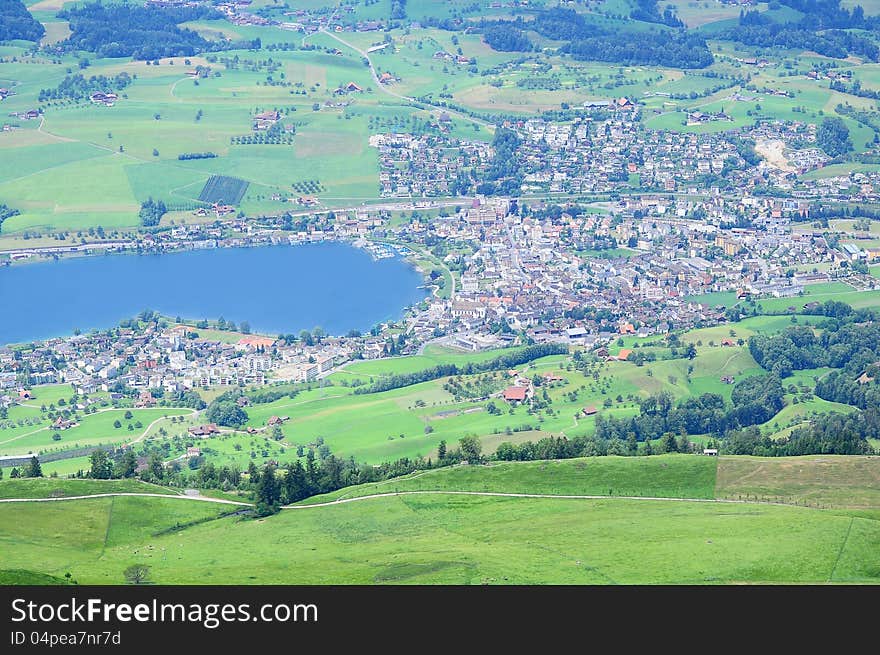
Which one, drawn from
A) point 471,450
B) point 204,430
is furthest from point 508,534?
point 204,430

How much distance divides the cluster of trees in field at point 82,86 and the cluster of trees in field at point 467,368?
80.0 m

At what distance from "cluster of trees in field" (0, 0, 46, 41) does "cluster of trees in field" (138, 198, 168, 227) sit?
5166 cm

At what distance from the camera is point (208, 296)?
370ft

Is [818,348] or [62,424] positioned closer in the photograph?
[62,424]

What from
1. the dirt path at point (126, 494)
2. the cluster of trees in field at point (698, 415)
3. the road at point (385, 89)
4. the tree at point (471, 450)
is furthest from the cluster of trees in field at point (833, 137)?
the dirt path at point (126, 494)

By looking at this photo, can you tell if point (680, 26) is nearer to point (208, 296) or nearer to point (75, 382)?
point (208, 296)

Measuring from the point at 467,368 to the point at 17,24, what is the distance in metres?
104

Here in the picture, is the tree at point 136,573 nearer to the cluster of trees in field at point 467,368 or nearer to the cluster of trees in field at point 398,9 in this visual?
the cluster of trees in field at point 467,368

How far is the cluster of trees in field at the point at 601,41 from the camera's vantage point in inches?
6767

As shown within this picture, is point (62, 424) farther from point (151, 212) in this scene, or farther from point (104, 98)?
point (104, 98)

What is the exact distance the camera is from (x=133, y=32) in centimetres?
17838

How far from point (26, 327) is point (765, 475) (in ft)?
201

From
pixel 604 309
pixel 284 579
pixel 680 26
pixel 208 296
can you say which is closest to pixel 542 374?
pixel 604 309

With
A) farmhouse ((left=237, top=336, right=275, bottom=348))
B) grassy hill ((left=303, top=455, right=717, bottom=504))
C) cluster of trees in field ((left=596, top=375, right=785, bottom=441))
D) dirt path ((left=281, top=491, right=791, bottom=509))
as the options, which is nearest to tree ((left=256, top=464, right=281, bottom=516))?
dirt path ((left=281, top=491, right=791, bottom=509))
